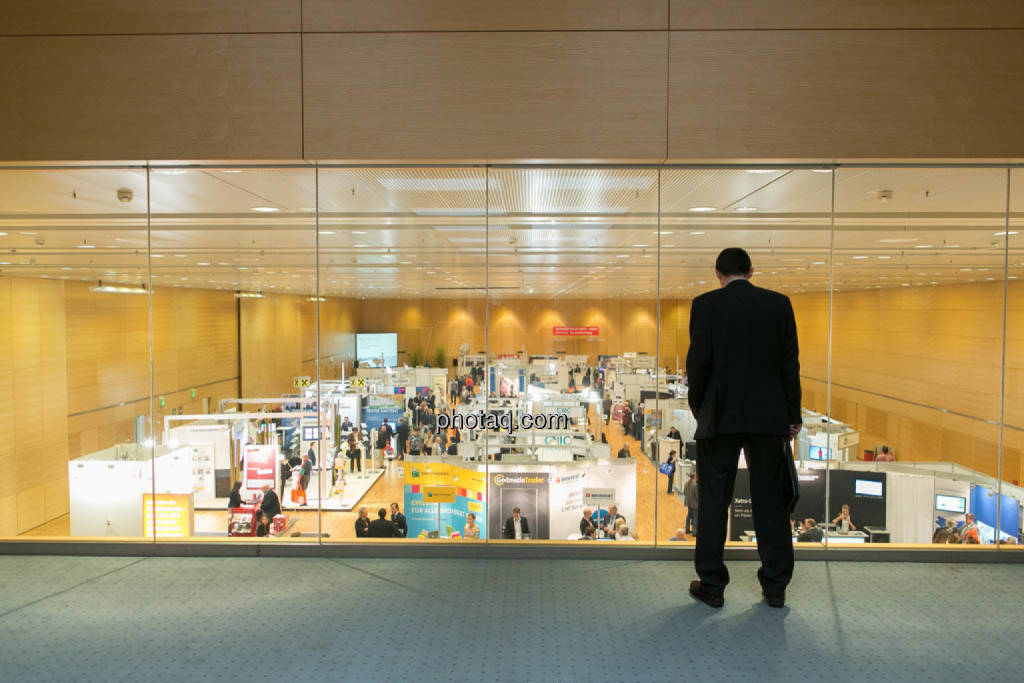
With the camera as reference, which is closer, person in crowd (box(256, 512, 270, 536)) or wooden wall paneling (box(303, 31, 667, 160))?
wooden wall paneling (box(303, 31, 667, 160))

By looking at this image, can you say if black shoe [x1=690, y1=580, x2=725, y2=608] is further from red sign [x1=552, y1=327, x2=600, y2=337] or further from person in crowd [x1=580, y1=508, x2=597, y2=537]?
person in crowd [x1=580, y1=508, x2=597, y2=537]

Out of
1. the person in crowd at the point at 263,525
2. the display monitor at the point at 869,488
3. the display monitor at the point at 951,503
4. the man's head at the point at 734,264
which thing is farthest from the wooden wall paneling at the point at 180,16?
the display monitor at the point at 951,503

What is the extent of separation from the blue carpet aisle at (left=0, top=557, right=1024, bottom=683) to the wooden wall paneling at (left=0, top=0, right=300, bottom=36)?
3003 mm

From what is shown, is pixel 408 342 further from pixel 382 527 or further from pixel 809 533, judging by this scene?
pixel 809 533

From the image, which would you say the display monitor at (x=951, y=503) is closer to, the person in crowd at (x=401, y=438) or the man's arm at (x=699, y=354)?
the person in crowd at (x=401, y=438)

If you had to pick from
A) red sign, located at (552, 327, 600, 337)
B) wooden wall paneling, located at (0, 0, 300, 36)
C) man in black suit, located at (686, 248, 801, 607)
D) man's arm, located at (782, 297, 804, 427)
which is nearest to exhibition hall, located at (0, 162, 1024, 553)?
red sign, located at (552, 327, 600, 337)

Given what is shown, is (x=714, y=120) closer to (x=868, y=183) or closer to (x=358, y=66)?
(x=868, y=183)

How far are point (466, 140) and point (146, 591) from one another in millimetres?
2887

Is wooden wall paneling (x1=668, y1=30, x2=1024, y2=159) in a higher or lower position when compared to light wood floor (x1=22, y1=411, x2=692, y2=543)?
higher

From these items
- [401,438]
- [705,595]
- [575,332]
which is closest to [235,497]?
[401,438]

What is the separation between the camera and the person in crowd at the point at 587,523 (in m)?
7.46

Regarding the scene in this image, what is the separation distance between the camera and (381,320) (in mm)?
6832

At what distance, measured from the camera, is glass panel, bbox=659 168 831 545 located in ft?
12.6

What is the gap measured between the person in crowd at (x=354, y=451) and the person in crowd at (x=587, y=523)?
301 centimetres
